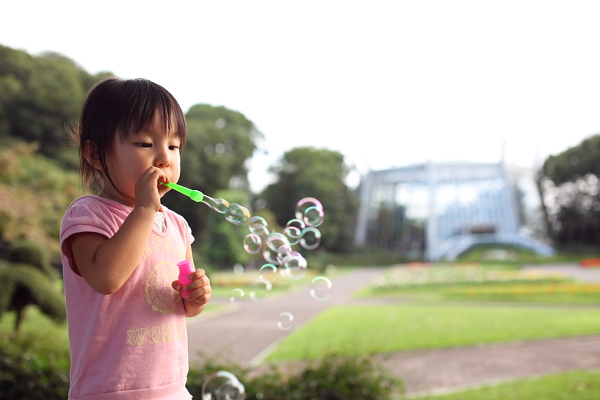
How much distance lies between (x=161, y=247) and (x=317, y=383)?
7.85 feet

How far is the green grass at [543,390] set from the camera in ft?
14.7

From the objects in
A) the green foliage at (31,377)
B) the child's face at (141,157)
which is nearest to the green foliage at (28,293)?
the green foliage at (31,377)

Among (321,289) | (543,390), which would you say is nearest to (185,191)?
(321,289)

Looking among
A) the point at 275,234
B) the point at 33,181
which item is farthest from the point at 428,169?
the point at 275,234

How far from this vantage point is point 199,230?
870 inches

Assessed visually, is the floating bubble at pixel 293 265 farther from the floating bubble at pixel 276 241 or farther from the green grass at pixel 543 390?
the green grass at pixel 543 390

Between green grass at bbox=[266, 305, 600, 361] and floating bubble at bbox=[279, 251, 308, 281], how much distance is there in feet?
11.1

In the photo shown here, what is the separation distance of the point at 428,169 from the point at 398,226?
4.87 metres

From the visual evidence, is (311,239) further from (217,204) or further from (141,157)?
(141,157)

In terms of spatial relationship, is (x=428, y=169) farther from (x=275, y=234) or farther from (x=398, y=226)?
(x=275, y=234)

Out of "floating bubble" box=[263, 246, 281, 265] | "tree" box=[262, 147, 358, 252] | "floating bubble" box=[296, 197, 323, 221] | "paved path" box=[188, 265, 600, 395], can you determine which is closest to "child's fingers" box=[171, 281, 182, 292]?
"floating bubble" box=[263, 246, 281, 265]

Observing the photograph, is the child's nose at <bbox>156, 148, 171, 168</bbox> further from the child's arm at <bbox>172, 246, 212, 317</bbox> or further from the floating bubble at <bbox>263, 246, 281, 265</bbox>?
the floating bubble at <bbox>263, 246, 281, 265</bbox>

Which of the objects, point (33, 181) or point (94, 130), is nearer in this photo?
point (94, 130)

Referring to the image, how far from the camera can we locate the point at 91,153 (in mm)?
1266
